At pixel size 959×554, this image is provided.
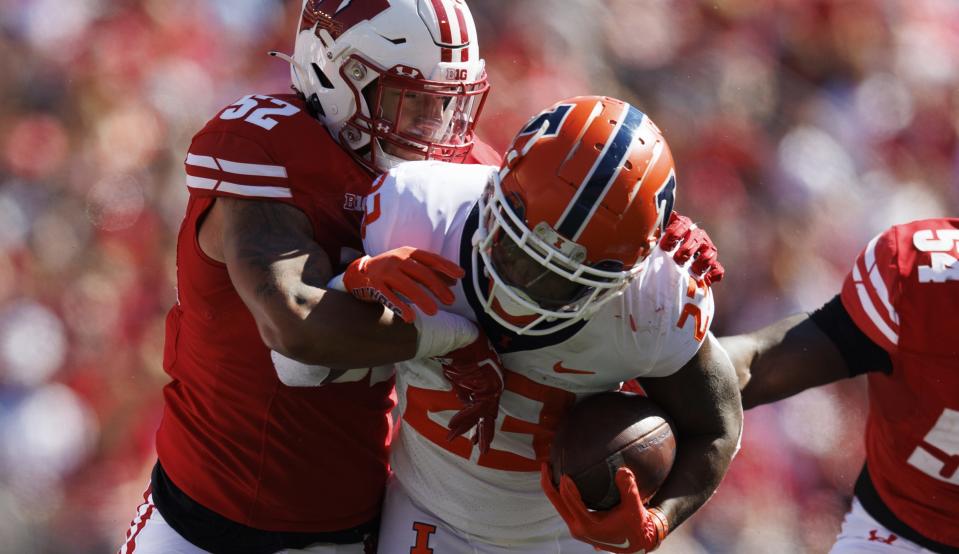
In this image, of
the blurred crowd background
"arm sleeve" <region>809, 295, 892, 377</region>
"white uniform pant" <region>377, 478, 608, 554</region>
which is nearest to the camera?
"white uniform pant" <region>377, 478, 608, 554</region>

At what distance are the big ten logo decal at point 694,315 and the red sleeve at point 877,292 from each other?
2.78 feet

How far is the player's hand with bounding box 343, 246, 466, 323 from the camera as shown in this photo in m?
1.77

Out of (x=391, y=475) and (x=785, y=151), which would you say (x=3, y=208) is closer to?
(x=391, y=475)

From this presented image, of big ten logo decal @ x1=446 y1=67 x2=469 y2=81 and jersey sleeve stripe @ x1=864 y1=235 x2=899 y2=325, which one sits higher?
big ten logo decal @ x1=446 y1=67 x2=469 y2=81

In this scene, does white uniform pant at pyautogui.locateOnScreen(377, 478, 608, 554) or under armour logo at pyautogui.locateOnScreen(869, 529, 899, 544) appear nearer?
white uniform pant at pyautogui.locateOnScreen(377, 478, 608, 554)

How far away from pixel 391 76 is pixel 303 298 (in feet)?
2.09

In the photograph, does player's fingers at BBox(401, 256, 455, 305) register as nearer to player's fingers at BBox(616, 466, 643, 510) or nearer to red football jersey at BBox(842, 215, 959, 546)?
player's fingers at BBox(616, 466, 643, 510)

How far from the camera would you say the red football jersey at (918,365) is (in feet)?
8.63

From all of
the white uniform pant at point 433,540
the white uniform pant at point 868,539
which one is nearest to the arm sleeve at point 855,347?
the white uniform pant at point 868,539

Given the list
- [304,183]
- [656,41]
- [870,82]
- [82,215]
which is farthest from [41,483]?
[870,82]

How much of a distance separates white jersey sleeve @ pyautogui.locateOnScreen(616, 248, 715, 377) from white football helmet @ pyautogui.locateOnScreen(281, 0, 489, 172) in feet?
1.89

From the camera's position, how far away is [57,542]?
137 inches

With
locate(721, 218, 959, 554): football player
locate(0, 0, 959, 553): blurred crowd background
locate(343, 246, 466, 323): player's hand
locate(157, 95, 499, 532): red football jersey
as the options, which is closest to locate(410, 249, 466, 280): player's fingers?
locate(343, 246, 466, 323): player's hand

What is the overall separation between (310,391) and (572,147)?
74 cm
